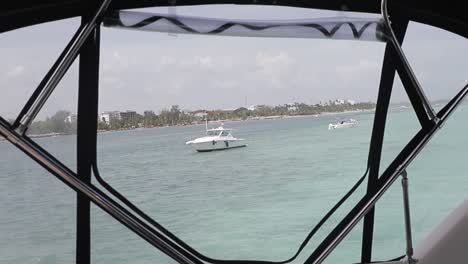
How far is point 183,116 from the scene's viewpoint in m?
2.58

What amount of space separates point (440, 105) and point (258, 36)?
0.73m

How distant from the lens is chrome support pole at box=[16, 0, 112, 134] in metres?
1.44

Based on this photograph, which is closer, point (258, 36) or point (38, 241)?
point (258, 36)

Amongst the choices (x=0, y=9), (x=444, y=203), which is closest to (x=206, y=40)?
(x=0, y=9)

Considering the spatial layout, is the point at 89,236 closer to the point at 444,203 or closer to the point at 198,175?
the point at 198,175

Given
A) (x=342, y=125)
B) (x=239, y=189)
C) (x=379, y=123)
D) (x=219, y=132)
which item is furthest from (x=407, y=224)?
(x=239, y=189)

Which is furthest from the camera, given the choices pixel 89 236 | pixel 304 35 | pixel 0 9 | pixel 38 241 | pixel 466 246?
pixel 38 241

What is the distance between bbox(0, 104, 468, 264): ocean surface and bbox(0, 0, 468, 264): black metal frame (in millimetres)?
76

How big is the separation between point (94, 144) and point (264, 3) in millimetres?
898

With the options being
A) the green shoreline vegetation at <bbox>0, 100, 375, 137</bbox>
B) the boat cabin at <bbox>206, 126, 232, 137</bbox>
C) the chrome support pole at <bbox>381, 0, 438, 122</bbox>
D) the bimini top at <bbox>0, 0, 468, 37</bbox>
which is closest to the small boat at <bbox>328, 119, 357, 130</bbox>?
the green shoreline vegetation at <bbox>0, 100, 375, 137</bbox>

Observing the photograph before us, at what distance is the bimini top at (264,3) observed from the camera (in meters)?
1.95

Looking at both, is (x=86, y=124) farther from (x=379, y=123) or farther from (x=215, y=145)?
(x=379, y=123)

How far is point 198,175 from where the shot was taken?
4.23 meters

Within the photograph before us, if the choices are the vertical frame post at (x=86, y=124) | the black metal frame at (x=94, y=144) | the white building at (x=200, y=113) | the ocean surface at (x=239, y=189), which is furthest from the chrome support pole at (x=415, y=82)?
the vertical frame post at (x=86, y=124)
